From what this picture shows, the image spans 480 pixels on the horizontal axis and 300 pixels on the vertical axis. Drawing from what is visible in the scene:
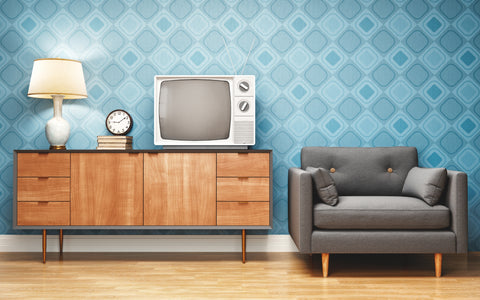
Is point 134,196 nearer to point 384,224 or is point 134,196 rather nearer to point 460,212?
point 384,224

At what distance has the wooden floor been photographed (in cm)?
197

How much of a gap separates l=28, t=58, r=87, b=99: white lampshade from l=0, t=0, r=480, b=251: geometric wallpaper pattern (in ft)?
0.78

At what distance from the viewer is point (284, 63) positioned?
2.94 metres

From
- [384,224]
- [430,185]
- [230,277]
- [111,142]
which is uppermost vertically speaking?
[111,142]

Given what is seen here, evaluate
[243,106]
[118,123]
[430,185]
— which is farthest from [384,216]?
[118,123]

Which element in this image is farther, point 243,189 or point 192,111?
point 192,111

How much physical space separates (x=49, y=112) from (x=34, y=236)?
2.99ft

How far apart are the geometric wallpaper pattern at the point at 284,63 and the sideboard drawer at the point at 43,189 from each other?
1.47 feet

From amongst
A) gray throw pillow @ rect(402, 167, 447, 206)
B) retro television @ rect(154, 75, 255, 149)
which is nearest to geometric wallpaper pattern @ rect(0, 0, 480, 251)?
retro television @ rect(154, 75, 255, 149)

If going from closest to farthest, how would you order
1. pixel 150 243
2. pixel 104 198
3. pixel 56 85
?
pixel 104 198 < pixel 56 85 < pixel 150 243

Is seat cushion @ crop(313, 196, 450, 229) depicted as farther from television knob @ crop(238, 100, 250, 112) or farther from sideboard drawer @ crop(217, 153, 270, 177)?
television knob @ crop(238, 100, 250, 112)

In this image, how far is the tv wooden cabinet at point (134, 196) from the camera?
8.28 ft

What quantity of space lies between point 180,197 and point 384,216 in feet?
4.03

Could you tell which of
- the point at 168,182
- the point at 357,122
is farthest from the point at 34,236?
the point at 357,122
